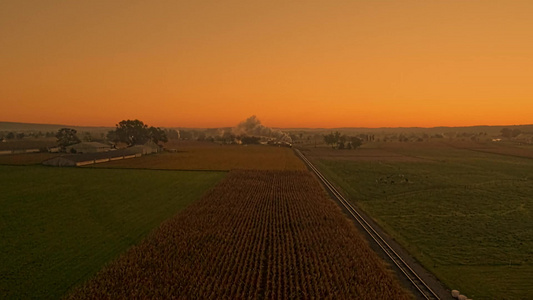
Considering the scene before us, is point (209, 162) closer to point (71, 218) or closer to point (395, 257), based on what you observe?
point (71, 218)

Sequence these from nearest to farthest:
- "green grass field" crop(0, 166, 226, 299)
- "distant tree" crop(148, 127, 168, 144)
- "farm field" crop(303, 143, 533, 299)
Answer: "green grass field" crop(0, 166, 226, 299) → "farm field" crop(303, 143, 533, 299) → "distant tree" crop(148, 127, 168, 144)

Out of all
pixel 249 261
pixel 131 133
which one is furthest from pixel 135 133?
pixel 249 261

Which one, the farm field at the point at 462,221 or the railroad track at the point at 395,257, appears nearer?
the railroad track at the point at 395,257

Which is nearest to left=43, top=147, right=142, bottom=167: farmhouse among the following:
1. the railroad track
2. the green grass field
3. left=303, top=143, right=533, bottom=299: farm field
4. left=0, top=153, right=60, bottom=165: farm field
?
left=0, top=153, right=60, bottom=165: farm field

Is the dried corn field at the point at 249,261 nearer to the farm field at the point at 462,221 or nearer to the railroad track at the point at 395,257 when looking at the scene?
the railroad track at the point at 395,257

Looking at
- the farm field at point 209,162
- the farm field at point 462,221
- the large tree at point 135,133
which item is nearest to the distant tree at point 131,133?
the large tree at point 135,133

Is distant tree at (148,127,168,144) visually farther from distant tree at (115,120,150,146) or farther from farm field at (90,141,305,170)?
farm field at (90,141,305,170)
